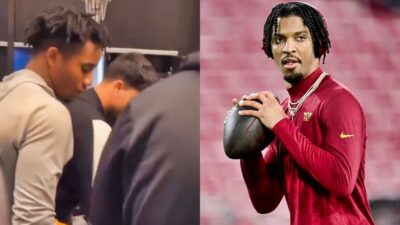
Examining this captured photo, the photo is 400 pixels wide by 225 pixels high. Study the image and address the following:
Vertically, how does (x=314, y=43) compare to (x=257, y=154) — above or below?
above

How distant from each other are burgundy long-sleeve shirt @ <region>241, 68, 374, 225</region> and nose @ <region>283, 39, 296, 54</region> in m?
0.10

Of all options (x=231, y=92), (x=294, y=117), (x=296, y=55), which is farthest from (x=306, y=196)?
(x=231, y=92)

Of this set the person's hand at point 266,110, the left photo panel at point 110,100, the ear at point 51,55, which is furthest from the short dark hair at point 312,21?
the ear at point 51,55

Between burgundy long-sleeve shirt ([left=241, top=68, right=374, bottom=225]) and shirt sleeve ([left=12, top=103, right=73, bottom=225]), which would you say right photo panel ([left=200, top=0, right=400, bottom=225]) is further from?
shirt sleeve ([left=12, top=103, right=73, bottom=225])

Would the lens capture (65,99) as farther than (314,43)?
Yes

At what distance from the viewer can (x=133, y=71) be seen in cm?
274

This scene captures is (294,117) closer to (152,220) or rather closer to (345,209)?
(345,209)

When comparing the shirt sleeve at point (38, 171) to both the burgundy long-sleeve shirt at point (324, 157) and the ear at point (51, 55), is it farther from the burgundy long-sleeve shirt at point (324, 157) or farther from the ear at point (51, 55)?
the burgundy long-sleeve shirt at point (324, 157)

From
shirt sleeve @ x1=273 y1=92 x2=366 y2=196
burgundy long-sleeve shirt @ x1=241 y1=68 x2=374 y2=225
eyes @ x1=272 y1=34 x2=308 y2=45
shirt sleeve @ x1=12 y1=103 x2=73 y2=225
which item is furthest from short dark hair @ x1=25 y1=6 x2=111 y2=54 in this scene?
shirt sleeve @ x1=273 y1=92 x2=366 y2=196

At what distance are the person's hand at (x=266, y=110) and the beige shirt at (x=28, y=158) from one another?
1091 mm

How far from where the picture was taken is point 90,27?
271cm

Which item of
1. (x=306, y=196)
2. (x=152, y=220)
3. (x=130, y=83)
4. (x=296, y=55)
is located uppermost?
(x=296, y=55)

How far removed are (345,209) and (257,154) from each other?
11.8 inches

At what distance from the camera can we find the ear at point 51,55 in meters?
2.69
